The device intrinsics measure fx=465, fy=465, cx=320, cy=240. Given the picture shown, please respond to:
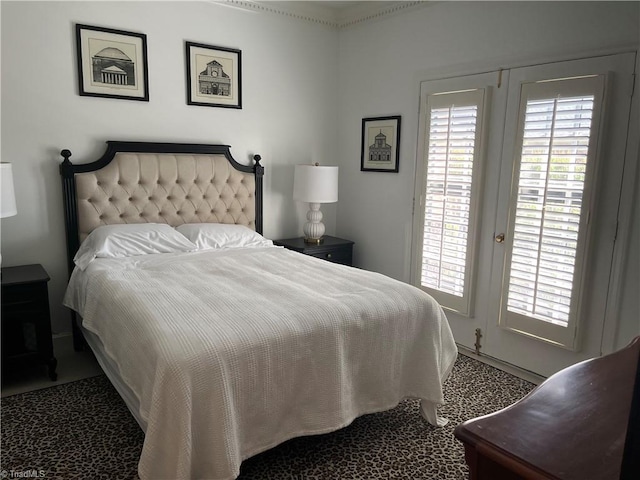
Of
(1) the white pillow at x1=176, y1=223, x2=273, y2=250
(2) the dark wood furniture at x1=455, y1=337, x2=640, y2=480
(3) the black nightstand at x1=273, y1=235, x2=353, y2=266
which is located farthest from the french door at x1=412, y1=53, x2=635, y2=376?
(2) the dark wood furniture at x1=455, y1=337, x2=640, y2=480

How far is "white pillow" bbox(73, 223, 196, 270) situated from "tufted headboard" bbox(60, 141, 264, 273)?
0.57 ft

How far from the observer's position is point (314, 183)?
417 centimetres

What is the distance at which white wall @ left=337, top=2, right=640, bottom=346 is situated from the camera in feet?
9.05

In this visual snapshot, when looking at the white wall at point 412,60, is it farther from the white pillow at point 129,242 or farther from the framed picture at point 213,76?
the white pillow at point 129,242

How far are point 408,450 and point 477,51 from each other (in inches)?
108

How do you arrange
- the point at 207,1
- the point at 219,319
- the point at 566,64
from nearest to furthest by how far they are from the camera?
the point at 219,319, the point at 566,64, the point at 207,1

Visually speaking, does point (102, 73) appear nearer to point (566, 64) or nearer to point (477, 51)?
point (477, 51)

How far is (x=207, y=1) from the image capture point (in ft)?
12.4

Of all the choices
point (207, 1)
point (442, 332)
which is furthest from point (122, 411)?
point (207, 1)

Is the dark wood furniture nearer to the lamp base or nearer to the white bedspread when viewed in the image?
the white bedspread

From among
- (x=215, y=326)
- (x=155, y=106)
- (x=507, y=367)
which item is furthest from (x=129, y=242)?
(x=507, y=367)

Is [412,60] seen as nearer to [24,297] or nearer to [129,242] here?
[129,242]

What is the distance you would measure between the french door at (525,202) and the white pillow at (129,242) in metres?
1.99

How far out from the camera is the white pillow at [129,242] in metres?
3.15
